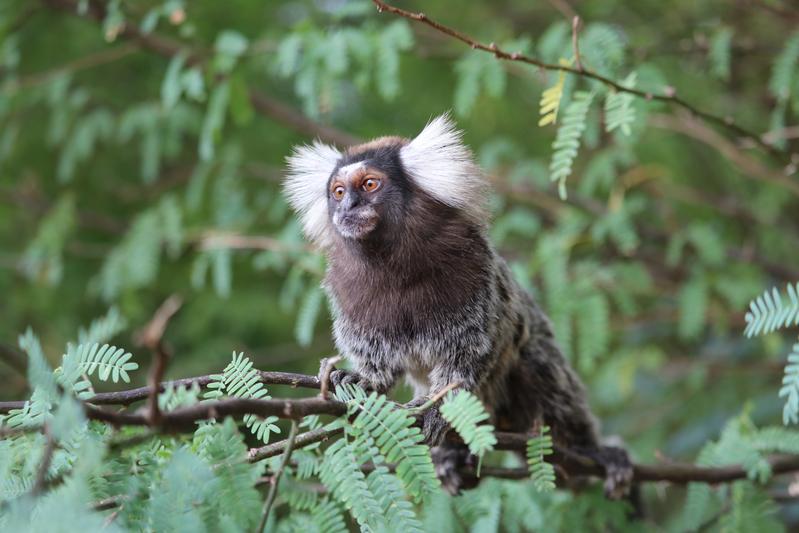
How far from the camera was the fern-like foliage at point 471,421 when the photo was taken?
194 centimetres

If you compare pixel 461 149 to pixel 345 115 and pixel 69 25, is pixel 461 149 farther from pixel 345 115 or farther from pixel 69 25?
pixel 69 25

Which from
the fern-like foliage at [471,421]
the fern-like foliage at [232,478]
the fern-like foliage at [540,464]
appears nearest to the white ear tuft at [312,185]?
the fern-like foliage at [540,464]

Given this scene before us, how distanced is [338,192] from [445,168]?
424mm

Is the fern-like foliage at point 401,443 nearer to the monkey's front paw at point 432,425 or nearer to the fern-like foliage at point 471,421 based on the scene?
the fern-like foliage at point 471,421

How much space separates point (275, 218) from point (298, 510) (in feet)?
9.14

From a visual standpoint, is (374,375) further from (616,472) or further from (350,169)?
(616,472)

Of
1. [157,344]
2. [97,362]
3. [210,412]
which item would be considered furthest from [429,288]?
[157,344]

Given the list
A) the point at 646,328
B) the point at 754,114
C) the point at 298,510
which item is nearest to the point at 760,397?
the point at 646,328

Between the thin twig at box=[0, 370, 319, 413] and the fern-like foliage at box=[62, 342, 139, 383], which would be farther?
the fern-like foliage at box=[62, 342, 139, 383]

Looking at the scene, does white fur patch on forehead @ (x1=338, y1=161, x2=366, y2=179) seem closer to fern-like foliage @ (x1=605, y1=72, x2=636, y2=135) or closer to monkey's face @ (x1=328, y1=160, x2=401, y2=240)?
monkey's face @ (x1=328, y1=160, x2=401, y2=240)

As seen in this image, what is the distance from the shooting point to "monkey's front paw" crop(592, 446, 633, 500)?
3342 millimetres

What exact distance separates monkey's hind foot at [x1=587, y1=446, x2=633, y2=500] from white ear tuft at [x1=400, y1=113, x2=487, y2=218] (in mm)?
1178

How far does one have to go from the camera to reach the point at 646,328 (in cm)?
620

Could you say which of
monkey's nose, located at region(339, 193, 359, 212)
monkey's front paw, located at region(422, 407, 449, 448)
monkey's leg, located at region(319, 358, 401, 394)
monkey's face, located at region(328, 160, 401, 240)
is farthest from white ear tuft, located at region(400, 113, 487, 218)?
monkey's front paw, located at region(422, 407, 449, 448)
